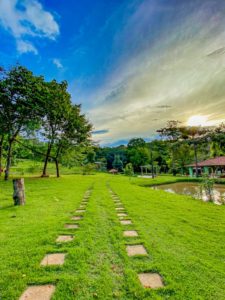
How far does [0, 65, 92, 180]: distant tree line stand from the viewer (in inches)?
468

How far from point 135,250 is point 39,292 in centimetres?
141

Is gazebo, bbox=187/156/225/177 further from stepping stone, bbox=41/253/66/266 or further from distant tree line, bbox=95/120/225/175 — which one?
stepping stone, bbox=41/253/66/266

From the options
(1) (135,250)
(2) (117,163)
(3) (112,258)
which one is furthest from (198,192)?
(2) (117,163)

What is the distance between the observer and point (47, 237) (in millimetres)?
3121

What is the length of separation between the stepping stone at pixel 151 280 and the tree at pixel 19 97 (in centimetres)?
1239

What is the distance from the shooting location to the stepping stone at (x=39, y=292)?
1737 mm

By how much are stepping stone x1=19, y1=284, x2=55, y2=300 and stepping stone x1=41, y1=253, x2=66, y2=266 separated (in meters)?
0.44

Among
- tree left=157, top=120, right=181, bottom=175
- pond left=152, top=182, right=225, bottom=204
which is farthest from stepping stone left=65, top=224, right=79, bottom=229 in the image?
tree left=157, top=120, right=181, bottom=175

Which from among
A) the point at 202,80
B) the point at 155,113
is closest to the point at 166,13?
the point at 202,80

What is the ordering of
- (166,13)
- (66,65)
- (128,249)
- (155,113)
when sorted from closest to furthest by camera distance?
1. (128,249)
2. (166,13)
3. (66,65)
4. (155,113)

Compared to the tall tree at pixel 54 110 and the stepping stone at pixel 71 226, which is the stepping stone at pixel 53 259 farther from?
the tall tree at pixel 54 110

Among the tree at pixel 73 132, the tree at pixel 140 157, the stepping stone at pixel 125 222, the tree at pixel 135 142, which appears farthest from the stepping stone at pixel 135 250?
the tree at pixel 135 142

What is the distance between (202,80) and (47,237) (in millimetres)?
11644

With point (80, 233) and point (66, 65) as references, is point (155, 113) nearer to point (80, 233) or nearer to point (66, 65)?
point (66, 65)
